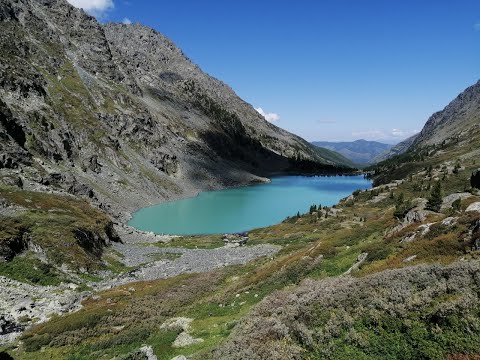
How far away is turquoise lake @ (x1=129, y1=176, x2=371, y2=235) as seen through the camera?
10931 cm

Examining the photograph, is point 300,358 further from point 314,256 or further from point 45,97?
point 45,97

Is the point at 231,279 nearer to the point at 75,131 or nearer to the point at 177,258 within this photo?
the point at 177,258

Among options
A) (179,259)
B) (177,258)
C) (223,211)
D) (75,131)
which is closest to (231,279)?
(179,259)

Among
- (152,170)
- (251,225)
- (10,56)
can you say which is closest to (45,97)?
(10,56)

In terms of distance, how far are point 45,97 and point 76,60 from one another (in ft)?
179

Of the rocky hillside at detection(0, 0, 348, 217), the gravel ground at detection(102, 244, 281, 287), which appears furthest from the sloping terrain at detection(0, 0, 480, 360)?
the rocky hillside at detection(0, 0, 348, 217)

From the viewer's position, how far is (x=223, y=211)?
443 ft

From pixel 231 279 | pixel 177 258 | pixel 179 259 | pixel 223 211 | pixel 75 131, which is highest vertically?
pixel 75 131

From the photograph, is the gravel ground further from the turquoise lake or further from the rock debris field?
the turquoise lake

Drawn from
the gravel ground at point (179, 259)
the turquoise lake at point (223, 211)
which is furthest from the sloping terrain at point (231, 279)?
the turquoise lake at point (223, 211)

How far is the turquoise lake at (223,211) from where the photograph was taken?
109306mm

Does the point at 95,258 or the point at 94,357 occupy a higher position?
the point at 94,357

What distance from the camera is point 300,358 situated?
44.5 feet

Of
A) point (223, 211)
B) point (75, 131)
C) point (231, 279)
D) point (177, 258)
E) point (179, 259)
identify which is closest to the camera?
point (231, 279)
